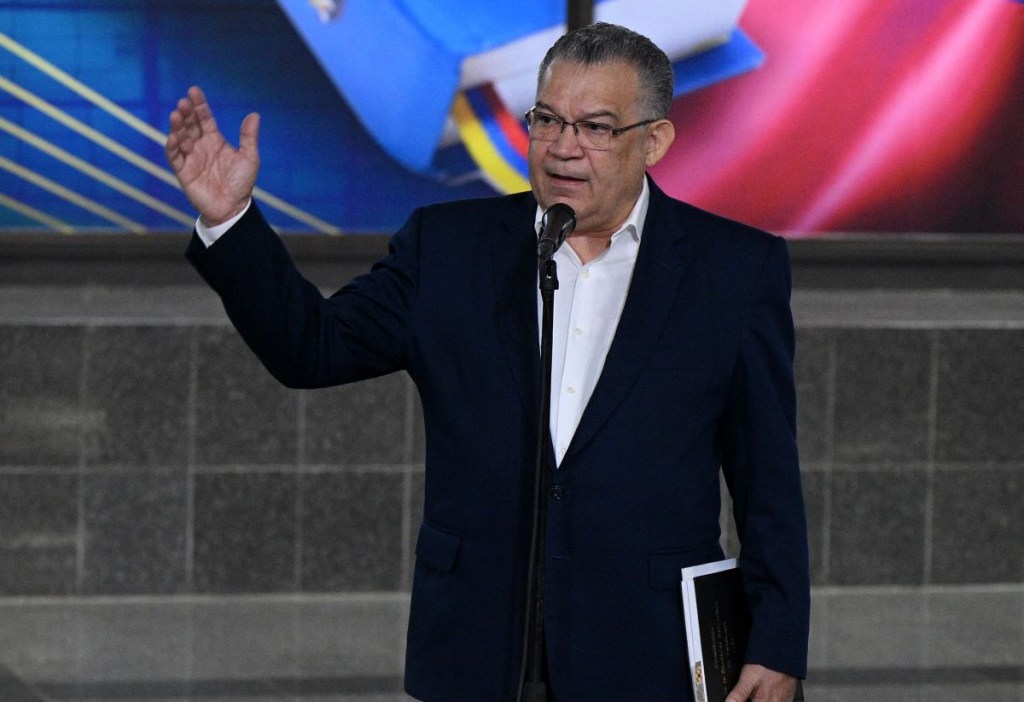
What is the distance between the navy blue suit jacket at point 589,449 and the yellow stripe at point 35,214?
14.5ft

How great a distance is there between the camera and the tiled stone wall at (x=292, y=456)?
21.3 ft

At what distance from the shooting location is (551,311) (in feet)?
8.23

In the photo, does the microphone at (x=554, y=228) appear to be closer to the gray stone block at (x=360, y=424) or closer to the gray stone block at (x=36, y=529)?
the gray stone block at (x=360, y=424)

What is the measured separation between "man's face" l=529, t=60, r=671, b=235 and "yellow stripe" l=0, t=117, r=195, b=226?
4.55 m

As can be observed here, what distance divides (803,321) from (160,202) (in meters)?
2.58

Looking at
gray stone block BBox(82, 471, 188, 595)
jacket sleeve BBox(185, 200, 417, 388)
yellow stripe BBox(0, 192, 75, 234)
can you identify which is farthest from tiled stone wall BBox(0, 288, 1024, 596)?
jacket sleeve BBox(185, 200, 417, 388)

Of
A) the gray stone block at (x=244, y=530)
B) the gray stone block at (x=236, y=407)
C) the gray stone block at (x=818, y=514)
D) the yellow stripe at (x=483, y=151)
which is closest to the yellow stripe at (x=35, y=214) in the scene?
the gray stone block at (x=236, y=407)

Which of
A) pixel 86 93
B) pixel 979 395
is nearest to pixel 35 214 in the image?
pixel 86 93

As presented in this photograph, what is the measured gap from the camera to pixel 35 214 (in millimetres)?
7016

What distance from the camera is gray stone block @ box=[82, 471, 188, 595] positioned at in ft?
21.4

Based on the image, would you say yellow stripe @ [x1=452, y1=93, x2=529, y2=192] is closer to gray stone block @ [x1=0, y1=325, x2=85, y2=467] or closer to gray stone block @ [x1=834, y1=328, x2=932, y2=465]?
gray stone block @ [x1=834, y1=328, x2=932, y2=465]

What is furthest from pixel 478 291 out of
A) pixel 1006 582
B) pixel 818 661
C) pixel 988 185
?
pixel 988 185

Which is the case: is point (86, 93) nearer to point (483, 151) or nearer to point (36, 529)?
point (483, 151)

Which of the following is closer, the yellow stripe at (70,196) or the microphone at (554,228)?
the microphone at (554,228)
